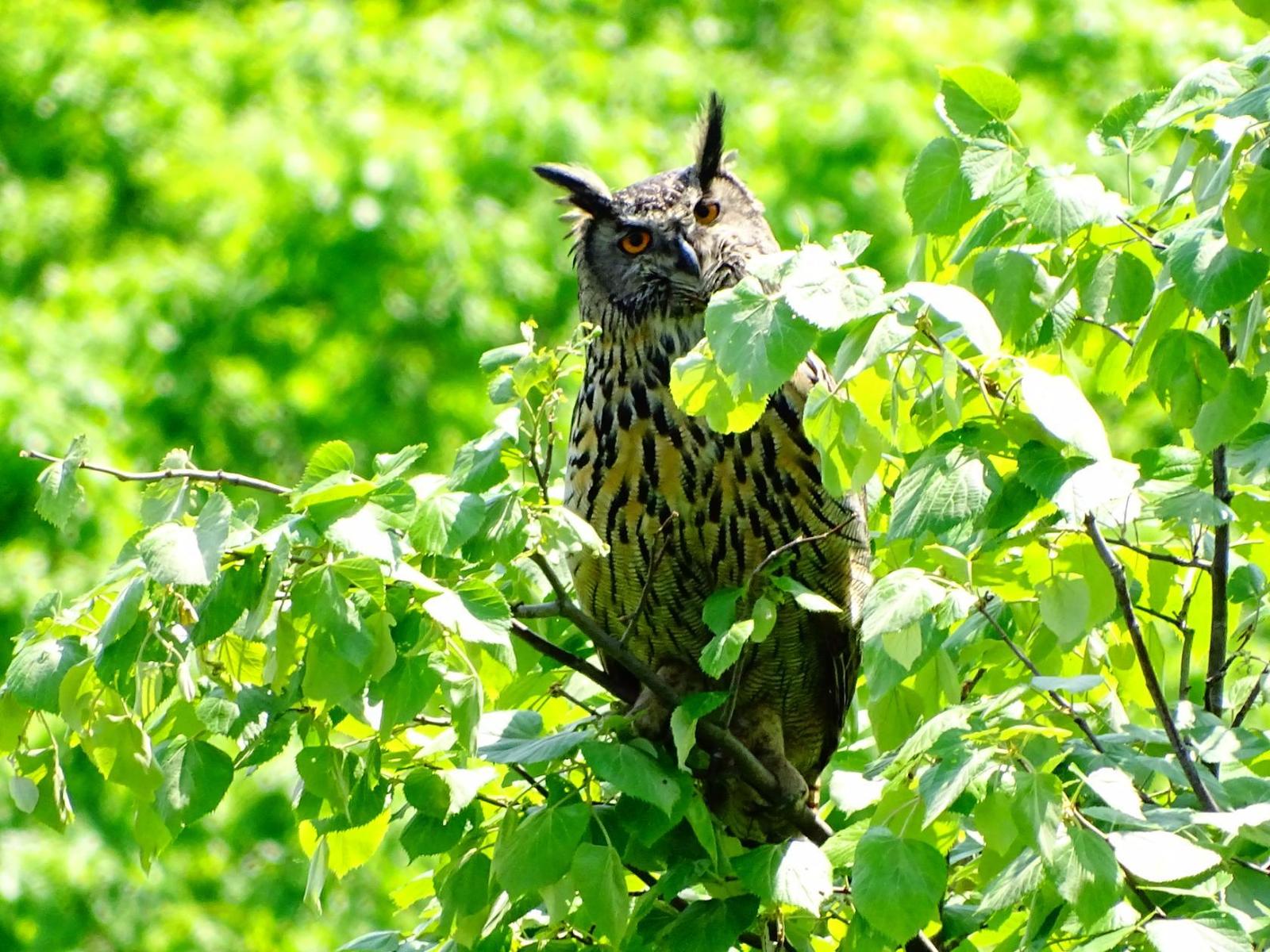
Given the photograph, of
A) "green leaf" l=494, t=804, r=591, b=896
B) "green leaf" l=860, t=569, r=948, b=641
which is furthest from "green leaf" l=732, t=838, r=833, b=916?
"green leaf" l=860, t=569, r=948, b=641

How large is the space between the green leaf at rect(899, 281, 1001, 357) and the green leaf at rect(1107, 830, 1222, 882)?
41 cm

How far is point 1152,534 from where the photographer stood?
2.69 meters

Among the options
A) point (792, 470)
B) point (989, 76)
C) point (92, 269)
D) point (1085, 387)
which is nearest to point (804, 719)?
point (792, 470)

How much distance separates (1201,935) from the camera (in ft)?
4.28

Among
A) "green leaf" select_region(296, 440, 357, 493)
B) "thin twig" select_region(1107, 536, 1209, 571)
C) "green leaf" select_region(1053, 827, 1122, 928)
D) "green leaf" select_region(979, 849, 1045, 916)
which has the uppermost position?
"green leaf" select_region(296, 440, 357, 493)

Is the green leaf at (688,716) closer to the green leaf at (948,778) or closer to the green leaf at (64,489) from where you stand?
the green leaf at (948,778)

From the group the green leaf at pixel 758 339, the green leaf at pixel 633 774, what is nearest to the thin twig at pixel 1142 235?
the green leaf at pixel 758 339

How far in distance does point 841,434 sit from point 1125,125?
1.37 feet

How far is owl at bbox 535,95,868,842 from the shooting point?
2.55m

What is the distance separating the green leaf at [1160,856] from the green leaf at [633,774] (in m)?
0.48

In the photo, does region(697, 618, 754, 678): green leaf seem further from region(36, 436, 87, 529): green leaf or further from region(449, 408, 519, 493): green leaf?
region(36, 436, 87, 529): green leaf

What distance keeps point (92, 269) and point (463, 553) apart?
5934 mm

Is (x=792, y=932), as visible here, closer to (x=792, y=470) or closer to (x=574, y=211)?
(x=792, y=470)

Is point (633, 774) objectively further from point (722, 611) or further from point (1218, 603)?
point (1218, 603)
